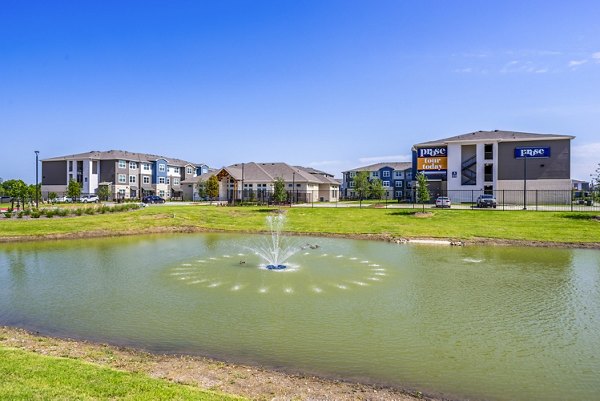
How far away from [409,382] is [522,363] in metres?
2.67

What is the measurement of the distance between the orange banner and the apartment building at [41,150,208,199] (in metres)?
54.5

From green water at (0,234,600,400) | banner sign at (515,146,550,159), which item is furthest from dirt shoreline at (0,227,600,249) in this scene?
banner sign at (515,146,550,159)

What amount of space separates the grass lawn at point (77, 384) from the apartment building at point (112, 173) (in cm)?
7849

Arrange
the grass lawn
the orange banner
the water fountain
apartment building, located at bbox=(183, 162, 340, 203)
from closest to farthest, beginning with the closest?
the grass lawn
the water fountain
the orange banner
apartment building, located at bbox=(183, 162, 340, 203)

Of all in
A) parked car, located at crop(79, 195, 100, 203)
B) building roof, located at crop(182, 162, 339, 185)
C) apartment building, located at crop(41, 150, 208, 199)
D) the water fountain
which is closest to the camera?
the water fountain

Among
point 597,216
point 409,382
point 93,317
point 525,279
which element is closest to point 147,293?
point 93,317

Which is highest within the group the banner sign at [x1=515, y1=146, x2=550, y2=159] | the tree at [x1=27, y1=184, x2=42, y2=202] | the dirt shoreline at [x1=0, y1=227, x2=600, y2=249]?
the banner sign at [x1=515, y1=146, x2=550, y2=159]

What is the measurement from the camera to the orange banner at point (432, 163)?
60875mm

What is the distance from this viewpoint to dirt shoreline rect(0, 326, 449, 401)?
23.2 feet

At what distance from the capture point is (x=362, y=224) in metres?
34.8

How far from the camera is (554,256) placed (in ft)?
71.9

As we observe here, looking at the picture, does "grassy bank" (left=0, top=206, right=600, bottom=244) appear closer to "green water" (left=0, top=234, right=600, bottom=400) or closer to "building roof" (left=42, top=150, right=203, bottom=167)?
"green water" (left=0, top=234, right=600, bottom=400)

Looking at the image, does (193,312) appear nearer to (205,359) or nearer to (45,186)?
(205,359)

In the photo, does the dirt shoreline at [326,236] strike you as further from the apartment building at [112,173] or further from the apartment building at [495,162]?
the apartment building at [112,173]
